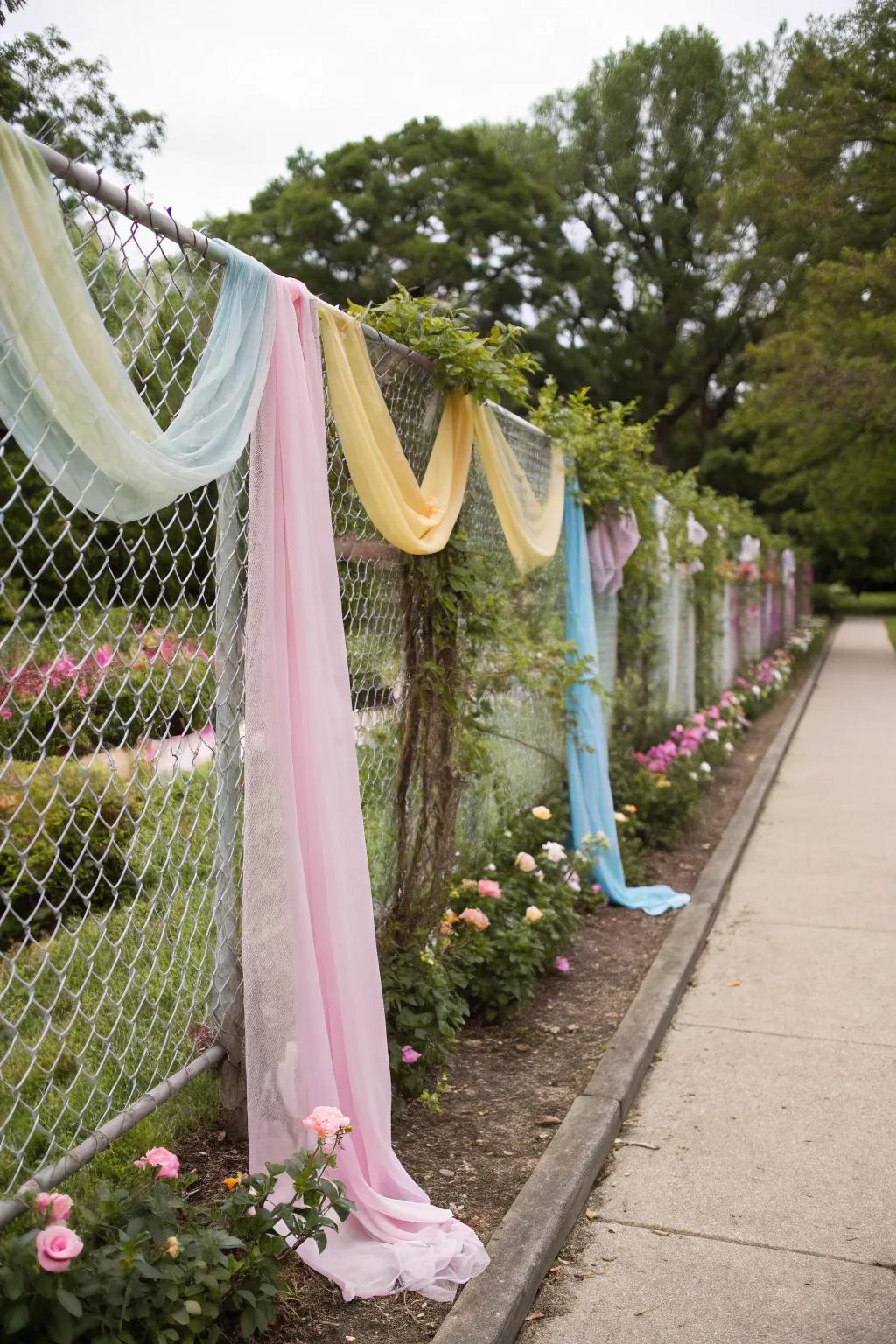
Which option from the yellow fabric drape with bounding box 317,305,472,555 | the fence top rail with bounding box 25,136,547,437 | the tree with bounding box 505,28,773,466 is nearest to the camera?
the fence top rail with bounding box 25,136,547,437

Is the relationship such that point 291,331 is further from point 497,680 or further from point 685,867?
point 685,867

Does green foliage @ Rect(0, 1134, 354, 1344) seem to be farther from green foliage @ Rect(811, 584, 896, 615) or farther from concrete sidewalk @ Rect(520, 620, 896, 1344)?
green foliage @ Rect(811, 584, 896, 615)

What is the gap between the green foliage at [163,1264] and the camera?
197cm

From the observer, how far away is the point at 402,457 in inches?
138

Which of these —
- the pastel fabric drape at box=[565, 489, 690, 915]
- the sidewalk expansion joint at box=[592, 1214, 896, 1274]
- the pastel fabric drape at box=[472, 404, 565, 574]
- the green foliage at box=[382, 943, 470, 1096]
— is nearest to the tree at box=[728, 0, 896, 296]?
the pastel fabric drape at box=[565, 489, 690, 915]

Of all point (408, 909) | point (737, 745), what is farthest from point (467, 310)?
point (737, 745)

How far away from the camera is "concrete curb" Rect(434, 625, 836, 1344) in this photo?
2.61m

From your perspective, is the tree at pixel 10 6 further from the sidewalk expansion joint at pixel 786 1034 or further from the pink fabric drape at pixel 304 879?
the sidewalk expansion joint at pixel 786 1034

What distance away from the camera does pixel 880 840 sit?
7609mm

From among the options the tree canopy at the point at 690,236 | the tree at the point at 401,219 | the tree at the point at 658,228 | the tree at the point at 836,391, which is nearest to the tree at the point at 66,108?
the tree canopy at the point at 690,236

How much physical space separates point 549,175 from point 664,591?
31116 millimetres

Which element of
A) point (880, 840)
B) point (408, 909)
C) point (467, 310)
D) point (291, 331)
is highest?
point (467, 310)

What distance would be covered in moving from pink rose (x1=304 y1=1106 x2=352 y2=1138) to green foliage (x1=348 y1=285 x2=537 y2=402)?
2.26 meters

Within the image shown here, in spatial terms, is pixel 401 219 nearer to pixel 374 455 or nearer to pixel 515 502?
pixel 515 502
